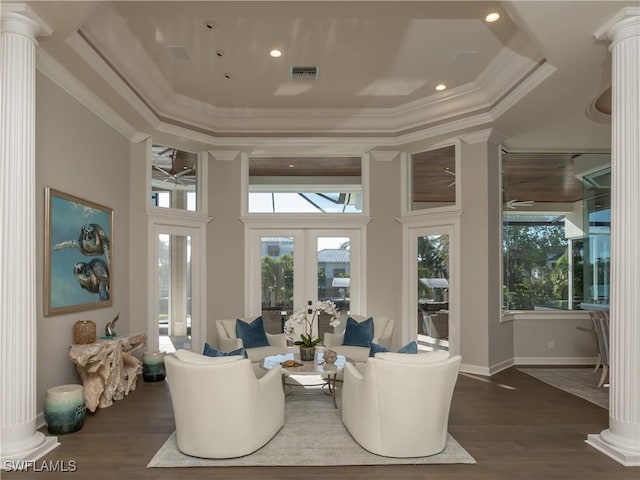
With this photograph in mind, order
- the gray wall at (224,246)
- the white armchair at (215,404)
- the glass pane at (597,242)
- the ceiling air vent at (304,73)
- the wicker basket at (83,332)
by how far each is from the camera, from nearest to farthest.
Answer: the white armchair at (215,404), the wicker basket at (83,332), the ceiling air vent at (304,73), the glass pane at (597,242), the gray wall at (224,246)

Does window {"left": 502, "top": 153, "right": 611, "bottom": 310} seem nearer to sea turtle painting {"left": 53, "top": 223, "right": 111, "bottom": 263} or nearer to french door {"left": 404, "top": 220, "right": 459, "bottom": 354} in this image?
french door {"left": 404, "top": 220, "right": 459, "bottom": 354}

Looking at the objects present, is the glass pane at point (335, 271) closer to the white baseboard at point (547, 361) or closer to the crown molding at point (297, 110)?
the crown molding at point (297, 110)

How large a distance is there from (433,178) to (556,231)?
7.17ft

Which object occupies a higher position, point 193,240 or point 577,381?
point 193,240

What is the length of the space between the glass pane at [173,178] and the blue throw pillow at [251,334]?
2.24 meters

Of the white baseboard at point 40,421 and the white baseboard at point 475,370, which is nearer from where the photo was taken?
the white baseboard at point 40,421

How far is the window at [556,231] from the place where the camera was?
7152mm

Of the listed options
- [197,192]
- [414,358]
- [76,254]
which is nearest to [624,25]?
[414,358]

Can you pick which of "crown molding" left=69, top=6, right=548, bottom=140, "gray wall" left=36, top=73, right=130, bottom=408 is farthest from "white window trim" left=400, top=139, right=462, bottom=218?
"gray wall" left=36, top=73, right=130, bottom=408

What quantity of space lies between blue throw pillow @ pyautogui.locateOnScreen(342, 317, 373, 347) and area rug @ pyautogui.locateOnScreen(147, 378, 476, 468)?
6.31 feet

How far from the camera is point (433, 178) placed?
7.22 m

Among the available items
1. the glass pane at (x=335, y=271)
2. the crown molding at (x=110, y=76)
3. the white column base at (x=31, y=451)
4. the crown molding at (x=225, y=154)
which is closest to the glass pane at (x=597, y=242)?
the glass pane at (x=335, y=271)

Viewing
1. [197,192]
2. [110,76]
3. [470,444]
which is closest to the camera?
[470,444]

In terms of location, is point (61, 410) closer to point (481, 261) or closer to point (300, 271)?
point (300, 271)
